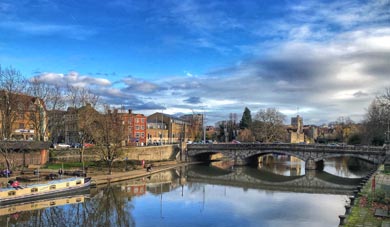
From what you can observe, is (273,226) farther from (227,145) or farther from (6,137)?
(227,145)

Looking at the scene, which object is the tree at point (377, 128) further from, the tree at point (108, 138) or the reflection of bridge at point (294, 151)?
the tree at point (108, 138)

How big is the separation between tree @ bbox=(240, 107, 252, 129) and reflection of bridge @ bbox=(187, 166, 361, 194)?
2533 inches

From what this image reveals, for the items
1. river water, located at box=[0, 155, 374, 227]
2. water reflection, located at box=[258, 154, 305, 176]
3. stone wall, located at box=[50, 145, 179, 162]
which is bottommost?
water reflection, located at box=[258, 154, 305, 176]

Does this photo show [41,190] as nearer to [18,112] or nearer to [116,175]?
[116,175]

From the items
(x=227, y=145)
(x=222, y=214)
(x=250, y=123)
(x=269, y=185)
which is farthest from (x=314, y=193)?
(x=250, y=123)

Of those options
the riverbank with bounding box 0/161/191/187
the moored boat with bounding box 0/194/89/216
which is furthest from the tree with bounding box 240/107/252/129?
the moored boat with bounding box 0/194/89/216

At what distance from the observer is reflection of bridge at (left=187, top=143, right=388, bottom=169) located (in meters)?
66.7

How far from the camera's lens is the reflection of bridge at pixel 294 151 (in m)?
66.7

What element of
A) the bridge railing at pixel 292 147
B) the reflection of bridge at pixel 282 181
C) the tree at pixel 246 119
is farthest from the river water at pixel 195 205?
the tree at pixel 246 119

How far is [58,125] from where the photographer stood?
68.0 metres

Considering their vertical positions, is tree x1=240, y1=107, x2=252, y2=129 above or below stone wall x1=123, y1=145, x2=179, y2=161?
above

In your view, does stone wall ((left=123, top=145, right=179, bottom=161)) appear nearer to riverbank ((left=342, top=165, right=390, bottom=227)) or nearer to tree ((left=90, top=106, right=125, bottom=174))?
tree ((left=90, top=106, right=125, bottom=174))

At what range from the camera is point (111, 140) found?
59.8 m

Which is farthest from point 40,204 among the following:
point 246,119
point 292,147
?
point 246,119
